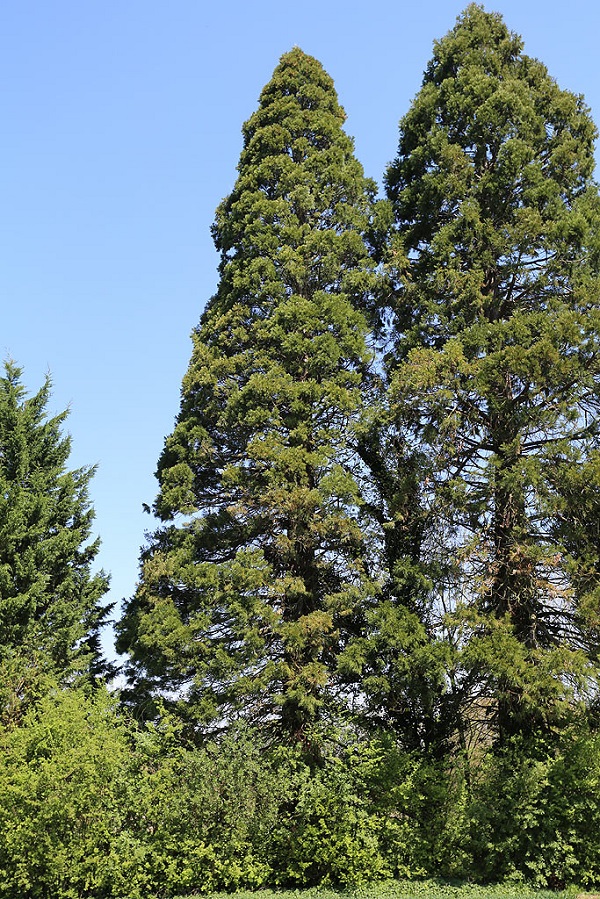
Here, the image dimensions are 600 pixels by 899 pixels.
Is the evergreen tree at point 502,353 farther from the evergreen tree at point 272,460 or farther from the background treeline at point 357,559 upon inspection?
the evergreen tree at point 272,460

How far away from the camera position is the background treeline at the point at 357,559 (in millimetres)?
10914

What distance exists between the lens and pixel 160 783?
1095 cm

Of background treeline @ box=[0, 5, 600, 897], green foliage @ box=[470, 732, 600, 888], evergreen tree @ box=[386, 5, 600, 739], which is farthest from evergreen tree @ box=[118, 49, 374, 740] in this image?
green foliage @ box=[470, 732, 600, 888]

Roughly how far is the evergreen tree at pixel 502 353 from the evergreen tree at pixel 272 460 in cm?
122

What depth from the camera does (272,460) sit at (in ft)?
41.5

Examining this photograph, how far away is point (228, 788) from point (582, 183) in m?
11.7

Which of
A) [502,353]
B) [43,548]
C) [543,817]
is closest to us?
[543,817]

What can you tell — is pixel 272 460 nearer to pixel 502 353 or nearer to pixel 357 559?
pixel 357 559

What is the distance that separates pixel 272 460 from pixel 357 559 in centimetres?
207

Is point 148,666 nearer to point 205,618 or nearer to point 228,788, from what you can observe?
point 205,618

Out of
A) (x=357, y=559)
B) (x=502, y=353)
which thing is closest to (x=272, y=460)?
(x=357, y=559)

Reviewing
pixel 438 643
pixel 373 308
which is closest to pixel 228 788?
pixel 438 643

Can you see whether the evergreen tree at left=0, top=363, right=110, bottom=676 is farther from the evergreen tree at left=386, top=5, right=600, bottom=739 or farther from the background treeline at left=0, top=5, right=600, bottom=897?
the evergreen tree at left=386, top=5, right=600, bottom=739

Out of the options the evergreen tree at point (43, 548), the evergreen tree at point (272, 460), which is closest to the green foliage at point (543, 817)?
the evergreen tree at point (272, 460)
